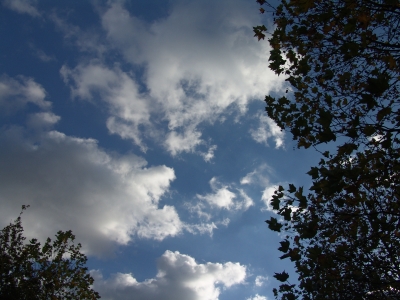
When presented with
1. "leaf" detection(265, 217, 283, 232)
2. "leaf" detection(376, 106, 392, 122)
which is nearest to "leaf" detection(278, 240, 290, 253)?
"leaf" detection(265, 217, 283, 232)

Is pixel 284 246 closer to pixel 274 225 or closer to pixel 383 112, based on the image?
pixel 274 225

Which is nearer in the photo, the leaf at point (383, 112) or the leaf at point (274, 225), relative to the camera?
the leaf at point (383, 112)

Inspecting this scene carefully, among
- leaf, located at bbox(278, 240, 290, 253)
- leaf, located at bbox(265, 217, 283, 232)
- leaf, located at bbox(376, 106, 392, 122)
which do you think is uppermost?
leaf, located at bbox(376, 106, 392, 122)

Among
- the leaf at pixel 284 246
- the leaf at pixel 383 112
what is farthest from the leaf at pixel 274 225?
the leaf at pixel 383 112

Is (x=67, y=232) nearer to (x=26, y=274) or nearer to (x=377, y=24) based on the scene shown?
(x=26, y=274)

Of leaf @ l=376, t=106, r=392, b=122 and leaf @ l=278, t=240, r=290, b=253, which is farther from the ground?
leaf @ l=376, t=106, r=392, b=122

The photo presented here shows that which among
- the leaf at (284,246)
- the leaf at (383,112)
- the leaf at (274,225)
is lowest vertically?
the leaf at (284,246)

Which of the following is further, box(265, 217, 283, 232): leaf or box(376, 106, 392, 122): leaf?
box(265, 217, 283, 232): leaf

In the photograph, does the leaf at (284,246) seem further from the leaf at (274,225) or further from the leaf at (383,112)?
the leaf at (383,112)

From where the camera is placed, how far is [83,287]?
752 inches

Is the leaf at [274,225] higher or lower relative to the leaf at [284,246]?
higher

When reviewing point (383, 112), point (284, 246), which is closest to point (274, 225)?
point (284, 246)

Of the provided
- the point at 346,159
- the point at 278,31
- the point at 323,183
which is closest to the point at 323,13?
the point at 278,31

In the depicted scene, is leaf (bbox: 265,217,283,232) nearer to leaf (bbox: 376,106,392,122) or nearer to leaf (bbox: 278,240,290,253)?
leaf (bbox: 278,240,290,253)
